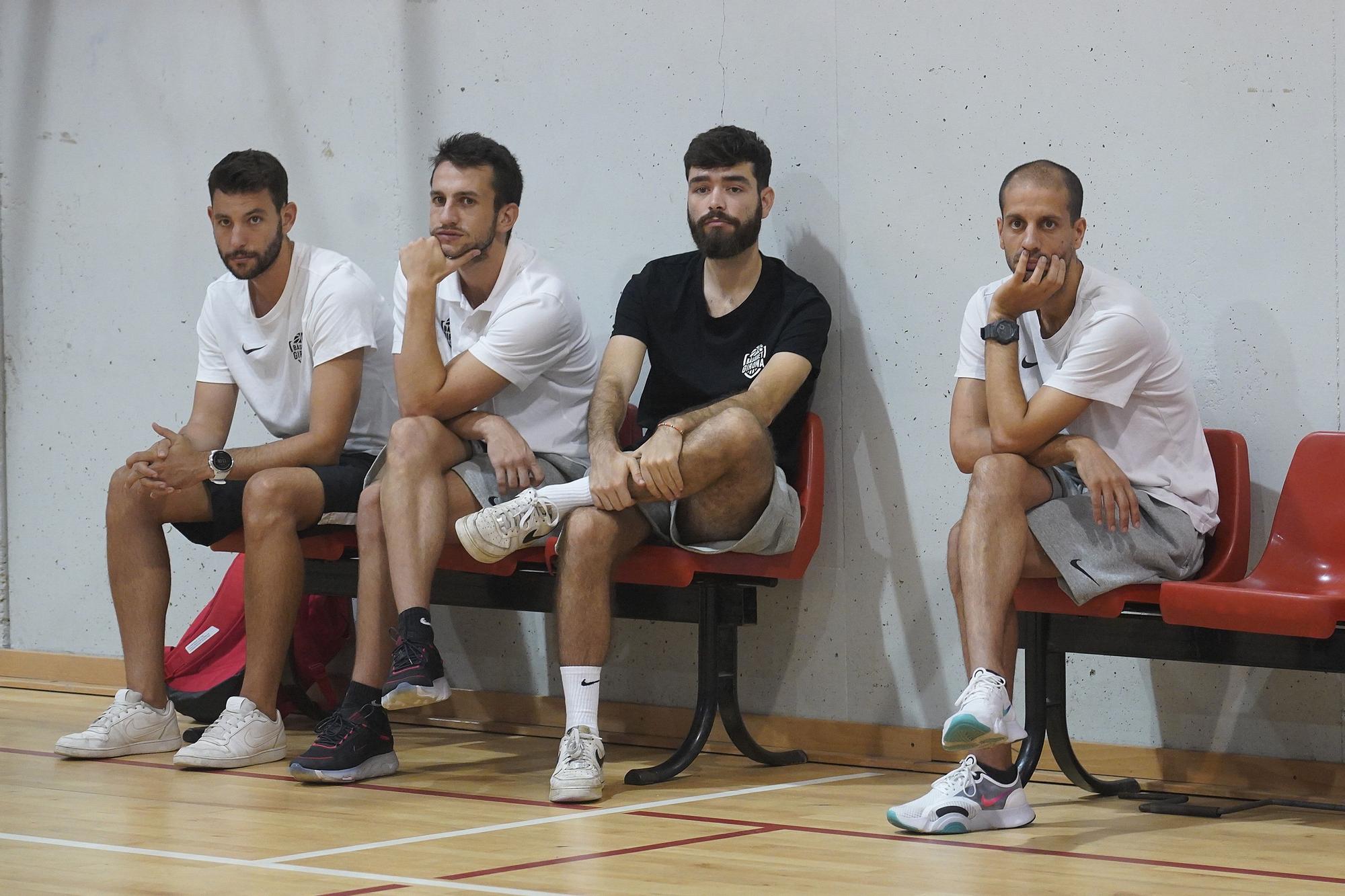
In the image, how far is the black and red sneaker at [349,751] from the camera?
3.62 metres

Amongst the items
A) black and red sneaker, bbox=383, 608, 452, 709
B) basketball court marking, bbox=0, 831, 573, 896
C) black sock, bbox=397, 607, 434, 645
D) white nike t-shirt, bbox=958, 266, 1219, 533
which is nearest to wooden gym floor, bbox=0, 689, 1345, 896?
basketball court marking, bbox=0, 831, 573, 896

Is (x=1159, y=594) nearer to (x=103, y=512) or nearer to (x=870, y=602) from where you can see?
(x=870, y=602)

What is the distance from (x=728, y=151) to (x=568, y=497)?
3.11ft

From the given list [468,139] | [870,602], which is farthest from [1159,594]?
[468,139]

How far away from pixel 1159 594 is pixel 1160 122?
3.76ft

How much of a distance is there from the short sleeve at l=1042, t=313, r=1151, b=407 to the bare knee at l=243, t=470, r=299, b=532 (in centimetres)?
179

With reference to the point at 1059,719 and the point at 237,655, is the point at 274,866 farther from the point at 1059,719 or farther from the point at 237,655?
the point at 237,655

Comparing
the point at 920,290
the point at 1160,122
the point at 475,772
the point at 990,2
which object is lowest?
the point at 475,772

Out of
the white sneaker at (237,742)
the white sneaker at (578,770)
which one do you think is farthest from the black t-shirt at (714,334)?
the white sneaker at (237,742)

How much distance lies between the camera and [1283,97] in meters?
3.61

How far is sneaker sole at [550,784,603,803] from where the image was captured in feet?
11.2

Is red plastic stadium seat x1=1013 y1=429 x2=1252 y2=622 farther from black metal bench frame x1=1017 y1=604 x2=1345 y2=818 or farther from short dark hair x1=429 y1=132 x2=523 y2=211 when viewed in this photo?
short dark hair x1=429 y1=132 x2=523 y2=211

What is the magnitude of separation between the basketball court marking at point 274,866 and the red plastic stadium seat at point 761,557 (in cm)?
109

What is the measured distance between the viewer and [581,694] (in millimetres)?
3533
